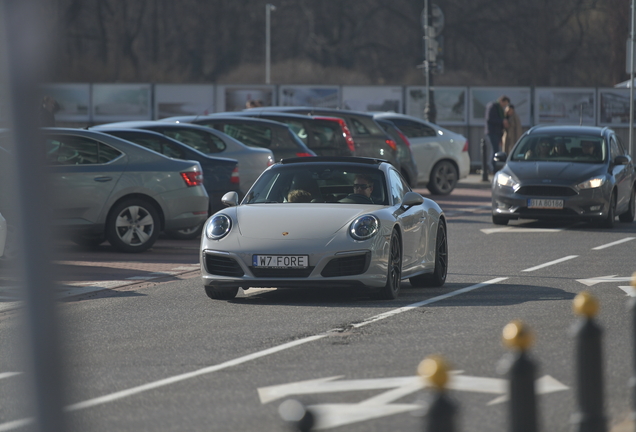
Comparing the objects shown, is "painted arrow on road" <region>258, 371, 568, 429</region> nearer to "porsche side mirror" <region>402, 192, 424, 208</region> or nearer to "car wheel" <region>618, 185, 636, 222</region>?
"porsche side mirror" <region>402, 192, 424, 208</region>

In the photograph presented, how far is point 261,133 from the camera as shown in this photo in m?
19.2

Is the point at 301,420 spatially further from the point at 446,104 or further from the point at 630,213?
the point at 446,104

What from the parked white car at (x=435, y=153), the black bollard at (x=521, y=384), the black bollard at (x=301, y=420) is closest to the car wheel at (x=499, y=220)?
the parked white car at (x=435, y=153)

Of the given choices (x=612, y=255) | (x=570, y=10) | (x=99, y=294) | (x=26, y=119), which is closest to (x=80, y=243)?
(x=99, y=294)

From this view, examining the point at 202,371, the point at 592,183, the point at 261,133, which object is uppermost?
the point at 261,133

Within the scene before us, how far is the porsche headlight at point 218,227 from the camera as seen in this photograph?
9570 millimetres

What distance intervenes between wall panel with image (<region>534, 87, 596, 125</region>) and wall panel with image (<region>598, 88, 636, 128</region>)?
0.70ft

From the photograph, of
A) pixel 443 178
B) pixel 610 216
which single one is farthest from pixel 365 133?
pixel 610 216

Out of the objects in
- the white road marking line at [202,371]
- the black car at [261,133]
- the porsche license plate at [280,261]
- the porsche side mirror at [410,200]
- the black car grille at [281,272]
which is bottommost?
the white road marking line at [202,371]

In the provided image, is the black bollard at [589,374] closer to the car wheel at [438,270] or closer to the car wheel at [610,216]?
the car wheel at [438,270]

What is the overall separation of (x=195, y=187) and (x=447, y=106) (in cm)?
2076

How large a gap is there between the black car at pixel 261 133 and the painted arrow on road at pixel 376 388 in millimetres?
13070

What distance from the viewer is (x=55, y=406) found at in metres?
2.31

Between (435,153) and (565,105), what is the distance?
433 inches
